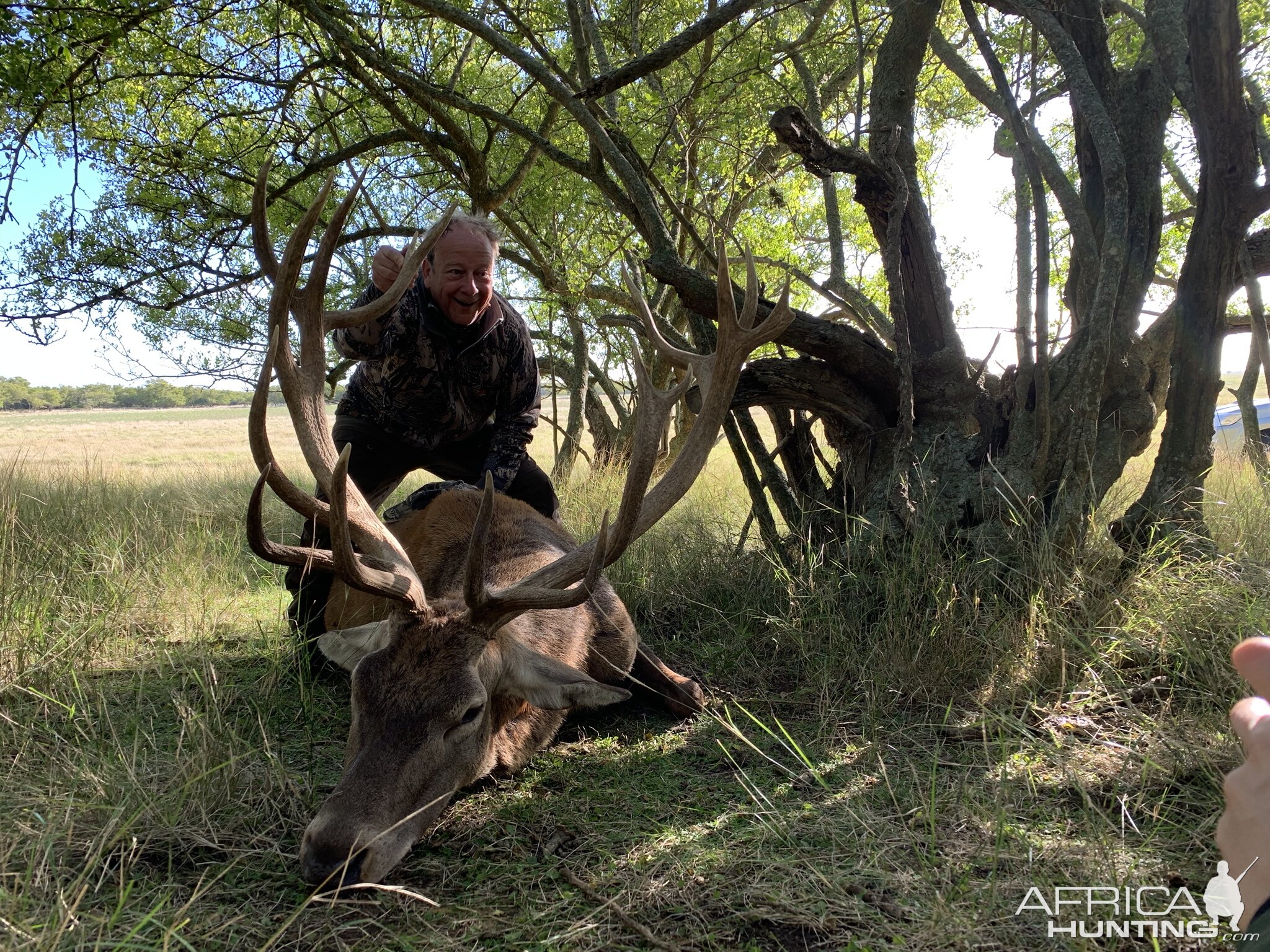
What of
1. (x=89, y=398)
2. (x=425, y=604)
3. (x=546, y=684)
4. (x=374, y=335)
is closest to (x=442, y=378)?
(x=374, y=335)

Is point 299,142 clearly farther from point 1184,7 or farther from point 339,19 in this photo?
point 1184,7

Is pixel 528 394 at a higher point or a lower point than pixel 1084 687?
higher

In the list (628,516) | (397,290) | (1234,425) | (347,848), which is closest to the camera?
(347,848)

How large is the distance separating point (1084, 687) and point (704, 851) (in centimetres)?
174

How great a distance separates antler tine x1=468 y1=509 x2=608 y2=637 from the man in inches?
68.4

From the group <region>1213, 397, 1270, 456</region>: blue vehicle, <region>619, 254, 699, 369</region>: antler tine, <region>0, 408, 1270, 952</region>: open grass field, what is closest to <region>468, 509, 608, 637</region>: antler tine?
<region>0, 408, 1270, 952</region>: open grass field

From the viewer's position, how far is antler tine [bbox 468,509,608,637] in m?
2.86

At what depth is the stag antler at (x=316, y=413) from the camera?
2.76m

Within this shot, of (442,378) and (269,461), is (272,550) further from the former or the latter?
(442,378)

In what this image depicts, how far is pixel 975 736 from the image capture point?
3.01 metres

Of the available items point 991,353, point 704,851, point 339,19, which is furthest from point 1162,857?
point 339,19

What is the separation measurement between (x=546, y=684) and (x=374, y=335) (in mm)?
2343

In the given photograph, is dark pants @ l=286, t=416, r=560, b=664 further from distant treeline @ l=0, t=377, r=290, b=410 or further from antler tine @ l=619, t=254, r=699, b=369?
distant treeline @ l=0, t=377, r=290, b=410

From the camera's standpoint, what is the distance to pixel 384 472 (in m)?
4.73
